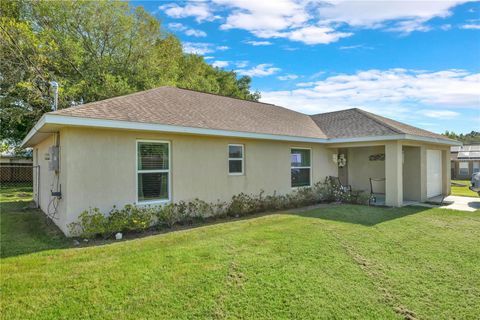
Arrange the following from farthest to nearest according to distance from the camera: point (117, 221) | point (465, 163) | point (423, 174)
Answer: point (465, 163)
point (423, 174)
point (117, 221)

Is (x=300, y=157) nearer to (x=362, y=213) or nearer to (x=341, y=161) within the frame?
(x=341, y=161)

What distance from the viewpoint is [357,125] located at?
13.0 meters

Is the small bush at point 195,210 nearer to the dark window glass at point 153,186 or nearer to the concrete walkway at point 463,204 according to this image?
the dark window glass at point 153,186

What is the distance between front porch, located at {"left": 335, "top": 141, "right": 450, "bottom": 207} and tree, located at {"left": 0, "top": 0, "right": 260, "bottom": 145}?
47.6 feet

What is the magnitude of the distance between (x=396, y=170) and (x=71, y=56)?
1984 centimetres

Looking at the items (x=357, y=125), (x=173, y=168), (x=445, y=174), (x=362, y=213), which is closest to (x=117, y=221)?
(x=173, y=168)

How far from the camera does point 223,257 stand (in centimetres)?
521

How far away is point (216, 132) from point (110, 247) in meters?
4.37

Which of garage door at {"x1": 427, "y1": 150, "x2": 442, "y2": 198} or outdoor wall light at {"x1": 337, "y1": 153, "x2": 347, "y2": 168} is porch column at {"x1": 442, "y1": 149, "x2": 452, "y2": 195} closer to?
garage door at {"x1": 427, "y1": 150, "x2": 442, "y2": 198}

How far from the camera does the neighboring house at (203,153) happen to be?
6.79 m

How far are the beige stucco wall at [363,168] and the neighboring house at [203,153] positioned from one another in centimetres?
5

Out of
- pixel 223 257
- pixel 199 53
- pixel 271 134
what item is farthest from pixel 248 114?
pixel 199 53

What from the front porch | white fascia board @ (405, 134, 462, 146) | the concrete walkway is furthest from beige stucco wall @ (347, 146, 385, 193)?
the concrete walkway

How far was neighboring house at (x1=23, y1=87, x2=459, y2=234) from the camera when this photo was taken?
6.79 m
